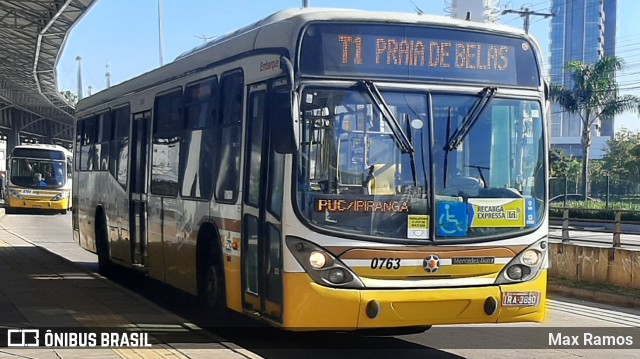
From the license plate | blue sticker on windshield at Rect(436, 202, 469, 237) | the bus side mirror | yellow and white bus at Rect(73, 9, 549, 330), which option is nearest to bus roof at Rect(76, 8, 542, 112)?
yellow and white bus at Rect(73, 9, 549, 330)

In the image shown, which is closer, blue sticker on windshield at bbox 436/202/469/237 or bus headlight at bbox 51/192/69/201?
blue sticker on windshield at bbox 436/202/469/237

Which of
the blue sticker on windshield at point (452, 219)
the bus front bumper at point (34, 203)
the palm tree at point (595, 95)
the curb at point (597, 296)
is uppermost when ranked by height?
the palm tree at point (595, 95)

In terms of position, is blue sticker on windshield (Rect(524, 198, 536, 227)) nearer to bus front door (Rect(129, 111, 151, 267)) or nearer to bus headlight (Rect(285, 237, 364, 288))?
bus headlight (Rect(285, 237, 364, 288))

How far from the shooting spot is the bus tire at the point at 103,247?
1528cm

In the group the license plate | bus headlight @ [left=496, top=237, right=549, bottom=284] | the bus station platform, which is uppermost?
bus headlight @ [left=496, top=237, right=549, bottom=284]

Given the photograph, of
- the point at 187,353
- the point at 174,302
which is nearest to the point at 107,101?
the point at 174,302

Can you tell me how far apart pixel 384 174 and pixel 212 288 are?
3.09 m

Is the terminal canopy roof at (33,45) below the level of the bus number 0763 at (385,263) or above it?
above

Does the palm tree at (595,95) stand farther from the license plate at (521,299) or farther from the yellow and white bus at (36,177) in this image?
the license plate at (521,299)

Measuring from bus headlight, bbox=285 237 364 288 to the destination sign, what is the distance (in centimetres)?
163

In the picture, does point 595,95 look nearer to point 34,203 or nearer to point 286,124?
point 34,203

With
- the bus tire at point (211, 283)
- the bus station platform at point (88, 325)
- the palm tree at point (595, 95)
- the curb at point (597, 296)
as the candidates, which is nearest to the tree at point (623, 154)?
the palm tree at point (595, 95)

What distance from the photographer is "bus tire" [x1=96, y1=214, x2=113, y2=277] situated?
1528 centimetres

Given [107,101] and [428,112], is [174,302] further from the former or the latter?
[428,112]
